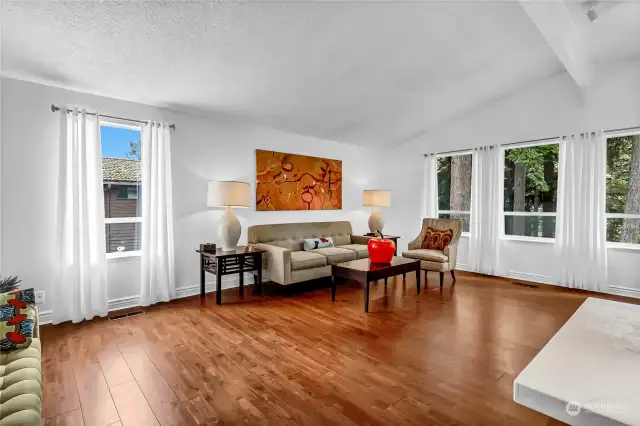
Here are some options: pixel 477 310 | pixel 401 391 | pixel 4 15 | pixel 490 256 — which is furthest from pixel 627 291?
pixel 4 15

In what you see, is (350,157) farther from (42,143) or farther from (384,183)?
(42,143)

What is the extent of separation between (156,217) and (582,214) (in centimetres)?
540

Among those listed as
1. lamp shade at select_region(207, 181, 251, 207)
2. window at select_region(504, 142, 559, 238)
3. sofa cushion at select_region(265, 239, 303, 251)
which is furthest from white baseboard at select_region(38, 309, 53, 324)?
window at select_region(504, 142, 559, 238)

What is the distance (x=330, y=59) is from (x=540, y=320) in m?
3.30

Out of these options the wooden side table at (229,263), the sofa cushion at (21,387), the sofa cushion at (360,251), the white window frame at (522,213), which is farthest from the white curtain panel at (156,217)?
the white window frame at (522,213)

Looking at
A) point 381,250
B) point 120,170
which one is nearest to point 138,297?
point 120,170

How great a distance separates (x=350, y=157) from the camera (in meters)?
6.14

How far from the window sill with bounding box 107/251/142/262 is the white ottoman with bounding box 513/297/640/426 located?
3889 mm

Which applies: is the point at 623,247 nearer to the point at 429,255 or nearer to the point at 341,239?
the point at 429,255

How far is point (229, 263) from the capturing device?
382 centimetres

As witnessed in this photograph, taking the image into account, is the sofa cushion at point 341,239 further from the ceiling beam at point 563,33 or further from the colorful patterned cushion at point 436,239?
the ceiling beam at point 563,33

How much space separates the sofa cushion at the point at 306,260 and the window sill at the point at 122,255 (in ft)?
5.86

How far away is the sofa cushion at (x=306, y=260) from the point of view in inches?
160

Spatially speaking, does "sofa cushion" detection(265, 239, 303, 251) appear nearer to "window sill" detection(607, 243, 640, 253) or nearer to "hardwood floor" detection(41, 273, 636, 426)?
"hardwood floor" detection(41, 273, 636, 426)
